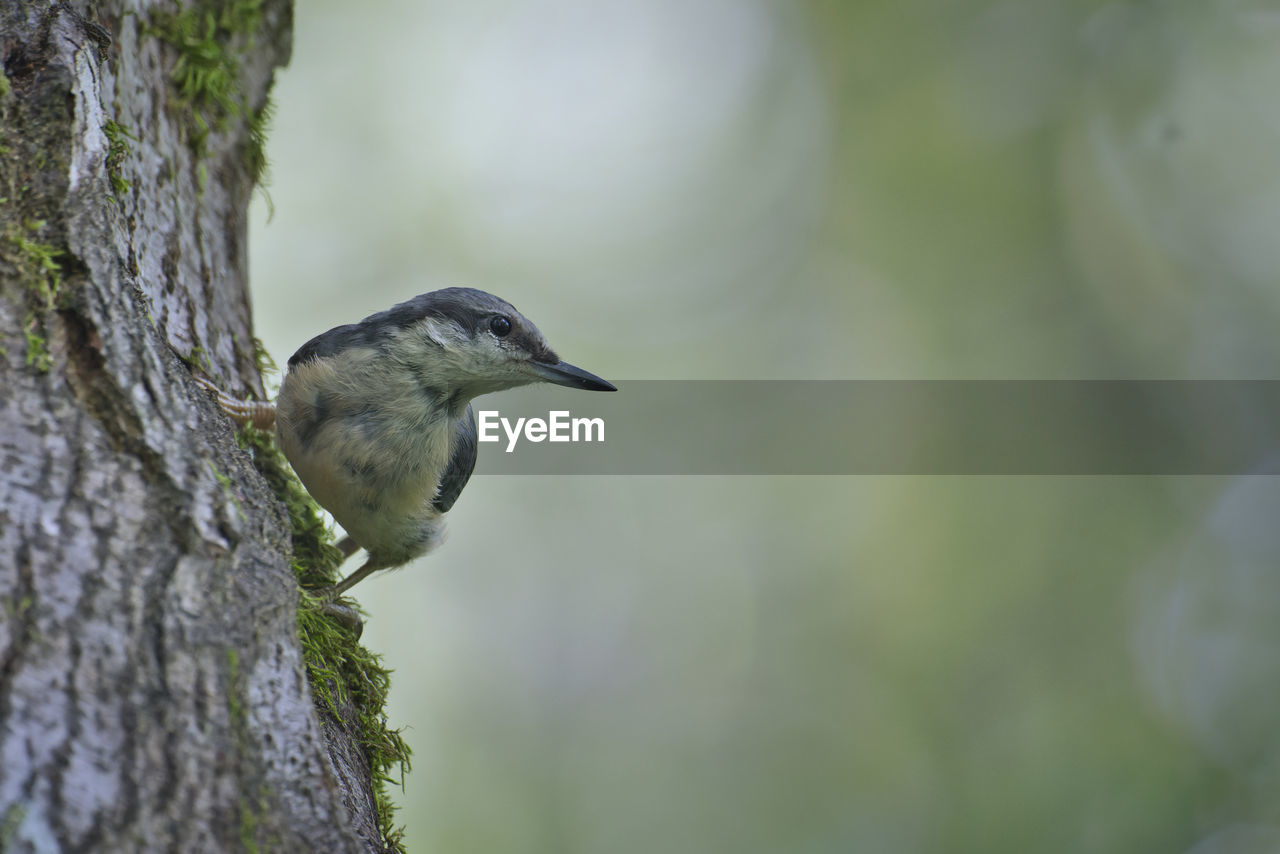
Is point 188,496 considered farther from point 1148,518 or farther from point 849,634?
point 1148,518

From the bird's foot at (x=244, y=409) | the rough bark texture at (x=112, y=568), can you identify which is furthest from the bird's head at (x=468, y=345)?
the rough bark texture at (x=112, y=568)

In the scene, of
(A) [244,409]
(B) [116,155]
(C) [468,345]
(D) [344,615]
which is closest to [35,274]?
(B) [116,155]

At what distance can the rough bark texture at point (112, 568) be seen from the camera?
1725mm

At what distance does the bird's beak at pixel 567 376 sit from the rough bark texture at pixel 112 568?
1.73 m

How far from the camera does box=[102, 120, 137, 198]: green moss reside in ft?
9.03

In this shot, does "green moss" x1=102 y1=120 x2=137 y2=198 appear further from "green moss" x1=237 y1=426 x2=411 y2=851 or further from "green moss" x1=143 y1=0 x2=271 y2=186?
"green moss" x1=237 y1=426 x2=411 y2=851

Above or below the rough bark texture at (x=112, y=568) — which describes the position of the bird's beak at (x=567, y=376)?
above

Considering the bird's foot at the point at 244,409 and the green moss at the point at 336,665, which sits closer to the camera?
the green moss at the point at 336,665

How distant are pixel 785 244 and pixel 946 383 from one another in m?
2.52

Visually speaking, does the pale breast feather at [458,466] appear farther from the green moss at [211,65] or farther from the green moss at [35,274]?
the green moss at [35,274]

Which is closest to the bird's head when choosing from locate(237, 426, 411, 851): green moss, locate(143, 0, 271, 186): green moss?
locate(237, 426, 411, 851): green moss

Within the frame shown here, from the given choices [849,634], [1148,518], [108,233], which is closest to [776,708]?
[849,634]

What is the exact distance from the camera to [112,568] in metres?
1.93

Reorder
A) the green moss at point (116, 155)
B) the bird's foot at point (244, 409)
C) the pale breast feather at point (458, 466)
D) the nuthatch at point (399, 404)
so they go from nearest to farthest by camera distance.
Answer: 1. the green moss at point (116, 155)
2. the bird's foot at point (244, 409)
3. the nuthatch at point (399, 404)
4. the pale breast feather at point (458, 466)
